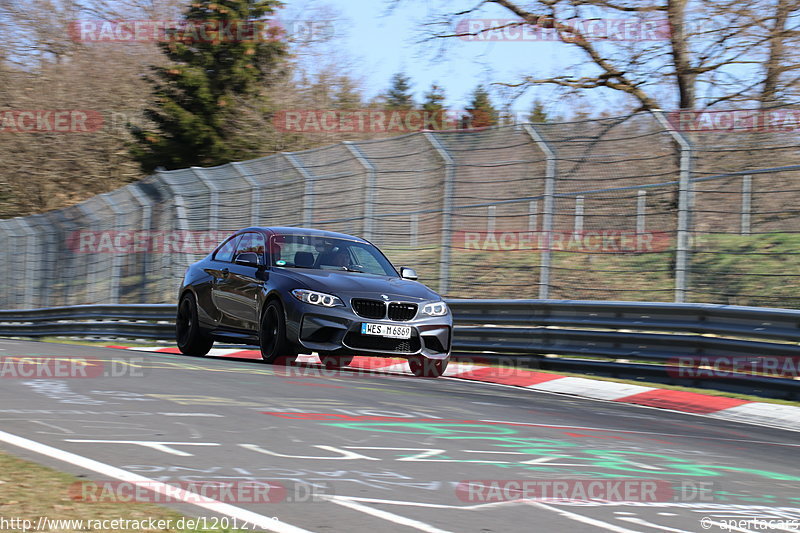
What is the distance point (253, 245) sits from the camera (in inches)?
488

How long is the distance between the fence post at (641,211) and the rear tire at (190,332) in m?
5.32

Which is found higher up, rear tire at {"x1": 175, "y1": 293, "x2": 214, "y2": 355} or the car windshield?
the car windshield

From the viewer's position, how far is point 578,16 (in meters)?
20.6

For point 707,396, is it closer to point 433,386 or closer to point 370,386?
point 433,386

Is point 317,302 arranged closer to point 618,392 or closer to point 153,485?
point 618,392

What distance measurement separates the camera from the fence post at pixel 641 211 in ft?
39.8

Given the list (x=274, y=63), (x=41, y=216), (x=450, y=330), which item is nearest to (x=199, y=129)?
(x=274, y=63)

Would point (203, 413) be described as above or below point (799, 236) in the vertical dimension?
below

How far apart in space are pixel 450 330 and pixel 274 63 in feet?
89.3

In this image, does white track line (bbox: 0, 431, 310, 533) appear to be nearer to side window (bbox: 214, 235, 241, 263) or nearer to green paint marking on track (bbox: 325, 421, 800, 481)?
green paint marking on track (bbox: 325, 421, 800, 481)

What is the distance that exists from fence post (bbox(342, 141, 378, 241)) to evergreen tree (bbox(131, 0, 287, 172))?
19627 millimetres

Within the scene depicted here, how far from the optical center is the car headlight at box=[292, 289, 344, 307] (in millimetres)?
10664

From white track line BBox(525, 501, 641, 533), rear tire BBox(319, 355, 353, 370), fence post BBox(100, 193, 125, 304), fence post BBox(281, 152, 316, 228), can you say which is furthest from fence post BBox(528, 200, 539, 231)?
fence post BBox(100, 193, 125, 304)

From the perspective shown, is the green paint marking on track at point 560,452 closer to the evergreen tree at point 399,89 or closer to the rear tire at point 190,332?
the rear tire at point 190,332
